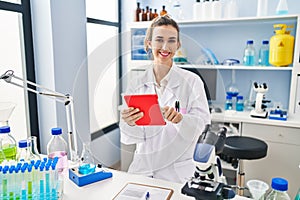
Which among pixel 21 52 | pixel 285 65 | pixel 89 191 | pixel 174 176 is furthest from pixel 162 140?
pixel 285 65

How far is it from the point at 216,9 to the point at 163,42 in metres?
1.58

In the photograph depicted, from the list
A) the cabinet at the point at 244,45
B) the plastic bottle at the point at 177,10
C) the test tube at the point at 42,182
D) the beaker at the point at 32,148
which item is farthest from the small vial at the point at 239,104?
the test tube at the point at 42,182

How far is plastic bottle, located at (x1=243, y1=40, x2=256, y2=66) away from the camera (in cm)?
247

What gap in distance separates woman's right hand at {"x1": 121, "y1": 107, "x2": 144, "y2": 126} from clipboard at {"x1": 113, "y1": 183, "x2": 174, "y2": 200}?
11.5 inches

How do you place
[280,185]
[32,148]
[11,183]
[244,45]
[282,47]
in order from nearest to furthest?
[280,185] → [11,183] → [32,148] → [282,47] → [244,45]

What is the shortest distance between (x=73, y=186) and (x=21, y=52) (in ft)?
4.09

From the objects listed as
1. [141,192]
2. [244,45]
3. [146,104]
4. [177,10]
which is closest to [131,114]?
[146,104]

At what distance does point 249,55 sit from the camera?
8.13ft

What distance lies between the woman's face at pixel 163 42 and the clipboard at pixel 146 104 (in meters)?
0.17

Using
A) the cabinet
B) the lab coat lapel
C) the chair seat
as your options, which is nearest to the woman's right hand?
the lab coat lapel

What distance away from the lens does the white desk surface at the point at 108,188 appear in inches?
41.7

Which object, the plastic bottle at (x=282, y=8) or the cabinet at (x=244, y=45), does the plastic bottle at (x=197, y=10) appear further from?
the plastic bottle at (x=282, y=8)

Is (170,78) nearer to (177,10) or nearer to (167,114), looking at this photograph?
(167,114)

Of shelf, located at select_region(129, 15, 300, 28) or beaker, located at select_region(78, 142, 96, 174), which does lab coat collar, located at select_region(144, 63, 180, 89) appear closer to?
beaker, located at select_region(78, 142, 96, 174)
